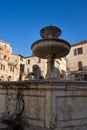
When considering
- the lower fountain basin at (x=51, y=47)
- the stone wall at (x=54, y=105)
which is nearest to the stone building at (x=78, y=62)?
the lower fountain basin at (x=51, y=47)

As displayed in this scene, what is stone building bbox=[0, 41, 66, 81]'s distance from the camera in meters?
33.6

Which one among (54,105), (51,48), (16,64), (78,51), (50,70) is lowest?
(54,105)

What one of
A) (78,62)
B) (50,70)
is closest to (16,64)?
(78,62)

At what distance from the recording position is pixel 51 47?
5102 millimetres

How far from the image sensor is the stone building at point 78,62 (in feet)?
96.0

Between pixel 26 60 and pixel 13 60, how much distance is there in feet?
15.2

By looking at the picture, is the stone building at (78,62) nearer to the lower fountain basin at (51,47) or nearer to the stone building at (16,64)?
the stone building at (16,64)

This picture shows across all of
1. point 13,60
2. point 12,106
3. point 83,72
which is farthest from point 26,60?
point 12,106

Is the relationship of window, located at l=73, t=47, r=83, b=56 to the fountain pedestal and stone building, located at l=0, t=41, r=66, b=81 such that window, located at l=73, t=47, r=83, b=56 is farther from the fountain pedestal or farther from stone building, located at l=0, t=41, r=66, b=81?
the fountain pedestal

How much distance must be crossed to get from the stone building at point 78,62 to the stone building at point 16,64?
8.47 ft

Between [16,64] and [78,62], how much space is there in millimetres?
18736

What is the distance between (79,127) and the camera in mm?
3723

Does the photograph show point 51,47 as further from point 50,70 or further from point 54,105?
point 54,105

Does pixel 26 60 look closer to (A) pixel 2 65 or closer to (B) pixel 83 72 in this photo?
(A) pixel 2 65
